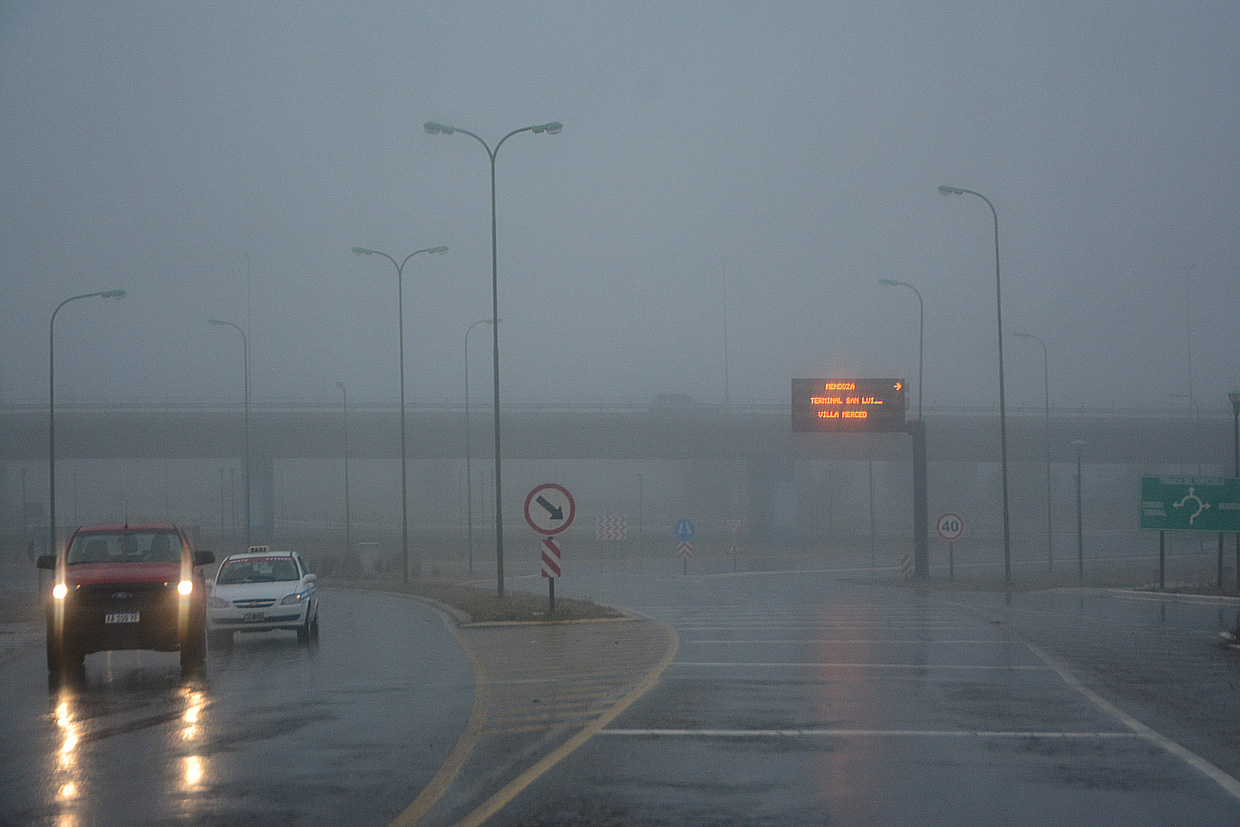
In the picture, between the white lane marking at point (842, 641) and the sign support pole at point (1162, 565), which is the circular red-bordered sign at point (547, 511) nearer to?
the white lane marking at point (842, 641)

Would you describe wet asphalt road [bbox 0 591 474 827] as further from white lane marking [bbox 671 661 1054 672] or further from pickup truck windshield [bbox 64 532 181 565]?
white lane marking [bbox 671 661 1054 672]

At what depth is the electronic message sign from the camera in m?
43.5

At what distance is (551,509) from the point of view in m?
20.8

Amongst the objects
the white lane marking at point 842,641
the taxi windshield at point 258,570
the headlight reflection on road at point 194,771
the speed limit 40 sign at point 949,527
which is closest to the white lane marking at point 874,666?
the white lane marking at point 842,641

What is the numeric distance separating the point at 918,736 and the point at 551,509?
1163cm

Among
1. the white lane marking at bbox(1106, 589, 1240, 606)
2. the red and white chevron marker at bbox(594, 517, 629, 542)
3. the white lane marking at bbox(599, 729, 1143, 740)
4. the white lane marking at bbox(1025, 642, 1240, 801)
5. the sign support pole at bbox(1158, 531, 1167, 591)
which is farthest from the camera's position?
the red and white chevron marker at bbox(594, 517, 629, 542)

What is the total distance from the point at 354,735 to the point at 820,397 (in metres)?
35.1

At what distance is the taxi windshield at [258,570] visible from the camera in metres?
20.8

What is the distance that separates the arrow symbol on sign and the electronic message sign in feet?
78.0

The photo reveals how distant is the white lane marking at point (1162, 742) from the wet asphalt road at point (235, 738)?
5313 millimetres

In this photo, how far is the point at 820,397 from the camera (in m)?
43.7

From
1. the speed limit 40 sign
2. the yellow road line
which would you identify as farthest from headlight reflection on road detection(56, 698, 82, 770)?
A: the speed limit 40 sign

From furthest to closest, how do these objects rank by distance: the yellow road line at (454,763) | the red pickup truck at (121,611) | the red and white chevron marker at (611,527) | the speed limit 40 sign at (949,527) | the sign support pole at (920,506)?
the red and white chevron marker at (611,527) → the sign support pole at (920,506) → the speed limit 40 sign at (949,527) → the red pickup truck at (121,611) → the yellow road line at (454,763)

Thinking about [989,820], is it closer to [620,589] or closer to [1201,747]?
[1201,747]
